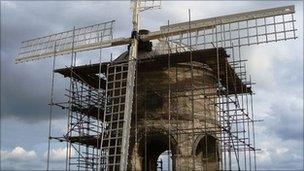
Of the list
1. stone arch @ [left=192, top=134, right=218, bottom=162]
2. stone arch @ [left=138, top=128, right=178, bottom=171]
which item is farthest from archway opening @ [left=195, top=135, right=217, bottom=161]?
stone arch @ [left=138, top=128, right=178, bottom=171]

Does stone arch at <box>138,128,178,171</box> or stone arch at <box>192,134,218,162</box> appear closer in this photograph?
stone arch at <box>138,128,178,171</box>

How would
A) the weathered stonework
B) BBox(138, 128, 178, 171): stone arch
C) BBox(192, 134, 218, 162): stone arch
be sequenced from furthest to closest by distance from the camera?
BBox(192, 134, 218, 162): stone arch → BBox(138, 128, 178, 171): stone arch → the weathered stonework

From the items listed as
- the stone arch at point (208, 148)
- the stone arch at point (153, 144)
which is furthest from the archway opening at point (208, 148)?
the stone arch at point (153, 144)

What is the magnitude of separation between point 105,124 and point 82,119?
2466 millimetres

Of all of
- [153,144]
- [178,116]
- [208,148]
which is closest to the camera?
[178,116]

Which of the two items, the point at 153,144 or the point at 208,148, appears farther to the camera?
the point at 153,144

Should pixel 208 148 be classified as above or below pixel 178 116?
below

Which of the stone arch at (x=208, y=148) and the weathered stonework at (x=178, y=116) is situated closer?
the weathered stonework at (x=178, y=116)

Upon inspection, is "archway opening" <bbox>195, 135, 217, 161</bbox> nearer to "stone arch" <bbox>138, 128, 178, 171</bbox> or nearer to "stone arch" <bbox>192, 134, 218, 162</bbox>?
"stone arch" <bbox>192, 134, 218, 162</bbox>

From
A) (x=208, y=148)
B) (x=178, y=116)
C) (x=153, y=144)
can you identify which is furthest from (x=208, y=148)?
(x=153, y=144)

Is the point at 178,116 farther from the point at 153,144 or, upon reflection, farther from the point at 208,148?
the point at 153,144

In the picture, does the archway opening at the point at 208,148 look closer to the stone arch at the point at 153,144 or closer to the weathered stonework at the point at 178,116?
the weathered stonework at the point at 178,116

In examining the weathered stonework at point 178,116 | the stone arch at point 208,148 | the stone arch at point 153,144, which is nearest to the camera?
the weathered stonework at point 178,116

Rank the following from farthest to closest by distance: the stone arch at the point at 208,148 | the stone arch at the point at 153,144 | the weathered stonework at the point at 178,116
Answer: the stone arch at the point at 208,148
the stone arch at the point at 153,144
the weathered stonework at the point at 178,116
